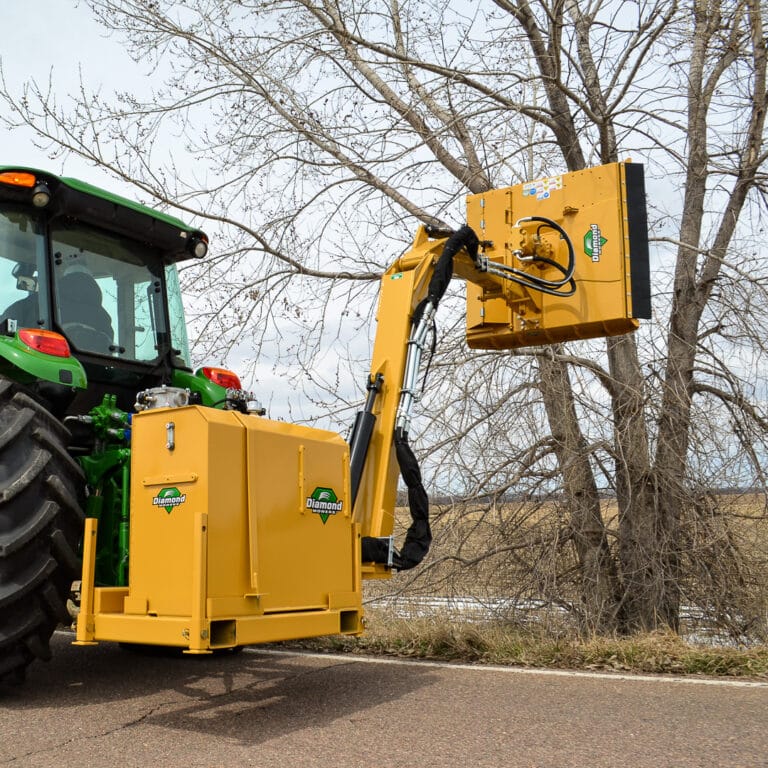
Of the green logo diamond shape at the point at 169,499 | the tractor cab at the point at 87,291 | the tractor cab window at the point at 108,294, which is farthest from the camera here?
the tractor cab window at the point at 108,294

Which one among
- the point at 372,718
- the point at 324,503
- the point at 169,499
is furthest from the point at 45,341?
the point at 372,718

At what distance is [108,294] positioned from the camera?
5820mm

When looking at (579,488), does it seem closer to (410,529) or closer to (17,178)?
(410,529)

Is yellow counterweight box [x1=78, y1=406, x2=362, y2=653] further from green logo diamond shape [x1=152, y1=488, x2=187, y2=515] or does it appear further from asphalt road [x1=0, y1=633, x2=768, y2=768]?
asphalt road [x1=0, y1=633, x2=768, y2=768]

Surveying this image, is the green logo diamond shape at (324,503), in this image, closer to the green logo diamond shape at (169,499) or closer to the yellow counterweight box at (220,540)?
the yellow counterweight box at (220,540)

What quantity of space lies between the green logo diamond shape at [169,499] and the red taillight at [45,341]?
1.22 meters

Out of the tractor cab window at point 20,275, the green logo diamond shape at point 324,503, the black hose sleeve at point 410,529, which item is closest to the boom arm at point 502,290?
the black hose sleeve at point 410,529

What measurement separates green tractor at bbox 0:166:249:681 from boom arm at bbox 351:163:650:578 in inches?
35.7

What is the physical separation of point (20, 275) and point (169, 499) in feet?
6.47

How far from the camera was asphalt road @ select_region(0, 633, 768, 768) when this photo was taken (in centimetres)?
365

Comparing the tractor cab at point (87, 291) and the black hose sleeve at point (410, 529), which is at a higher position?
the tractor cab at point (87, 291)

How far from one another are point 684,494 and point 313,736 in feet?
14.7

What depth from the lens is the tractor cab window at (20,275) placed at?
5250mm

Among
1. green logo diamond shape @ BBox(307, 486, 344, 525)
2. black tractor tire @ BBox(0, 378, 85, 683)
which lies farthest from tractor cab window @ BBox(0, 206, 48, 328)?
green logo diamond shape @ BBox(307, 486, 344, 525)
